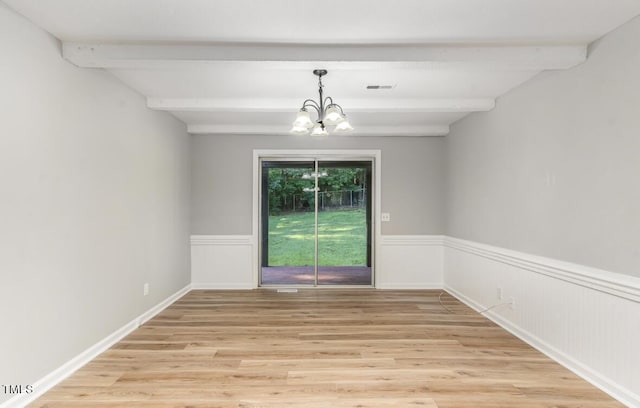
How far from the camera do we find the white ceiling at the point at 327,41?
2.03 m

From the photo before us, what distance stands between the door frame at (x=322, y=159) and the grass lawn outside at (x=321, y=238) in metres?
0.18

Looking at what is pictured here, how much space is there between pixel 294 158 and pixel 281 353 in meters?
2.99

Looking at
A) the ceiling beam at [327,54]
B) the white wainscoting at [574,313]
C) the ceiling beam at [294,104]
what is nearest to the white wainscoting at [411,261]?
the white wainscoting at [574,313]

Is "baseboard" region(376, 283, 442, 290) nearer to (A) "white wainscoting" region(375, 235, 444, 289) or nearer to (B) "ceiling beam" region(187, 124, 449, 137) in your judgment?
(A) "white wainscoting" region(375, 235, 444, 289)

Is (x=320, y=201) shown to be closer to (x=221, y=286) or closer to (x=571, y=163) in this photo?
(x=221, y=286)

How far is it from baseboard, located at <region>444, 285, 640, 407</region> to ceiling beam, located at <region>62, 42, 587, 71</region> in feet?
7.24

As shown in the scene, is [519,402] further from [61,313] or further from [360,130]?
[360,130]

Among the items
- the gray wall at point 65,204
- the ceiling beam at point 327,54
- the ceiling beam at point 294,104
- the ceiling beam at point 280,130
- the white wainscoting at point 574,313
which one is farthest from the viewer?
the ceiling beam at point 280,130

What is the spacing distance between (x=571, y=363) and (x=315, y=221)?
11.2 ft

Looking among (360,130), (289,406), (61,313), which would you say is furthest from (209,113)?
(289,406)

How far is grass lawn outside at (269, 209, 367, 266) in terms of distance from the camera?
17.1ft

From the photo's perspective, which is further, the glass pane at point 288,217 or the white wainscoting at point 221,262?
the glass pane at point 288,217

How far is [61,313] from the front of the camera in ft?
7.91

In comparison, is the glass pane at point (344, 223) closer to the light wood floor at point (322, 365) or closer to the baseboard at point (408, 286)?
the baseboard at point (408, 286)
